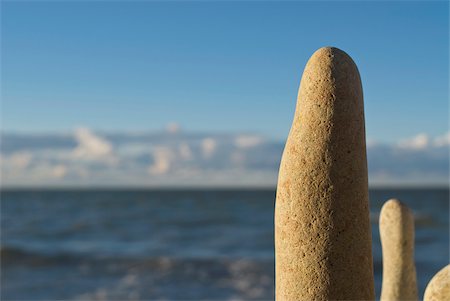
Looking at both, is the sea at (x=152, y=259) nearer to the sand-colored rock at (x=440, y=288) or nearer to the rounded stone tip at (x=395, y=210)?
the rounded stone tip at (x=395, y=210)

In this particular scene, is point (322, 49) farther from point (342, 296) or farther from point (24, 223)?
point (24, 223)

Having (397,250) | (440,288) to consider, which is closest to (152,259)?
(397,250)

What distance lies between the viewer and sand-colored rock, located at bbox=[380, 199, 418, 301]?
609cm

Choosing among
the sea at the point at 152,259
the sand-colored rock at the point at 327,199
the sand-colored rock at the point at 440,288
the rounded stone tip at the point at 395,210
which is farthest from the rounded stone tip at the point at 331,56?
the sea at the point at 152,259

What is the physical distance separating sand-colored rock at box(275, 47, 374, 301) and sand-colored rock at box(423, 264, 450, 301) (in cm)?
43

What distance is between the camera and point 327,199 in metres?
4.13

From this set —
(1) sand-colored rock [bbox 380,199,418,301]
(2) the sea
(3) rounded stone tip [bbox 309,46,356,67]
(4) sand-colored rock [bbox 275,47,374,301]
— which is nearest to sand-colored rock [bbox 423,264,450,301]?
(4) sand-colored rock [bbox 275,47,374,301]

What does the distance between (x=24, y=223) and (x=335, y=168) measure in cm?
3678

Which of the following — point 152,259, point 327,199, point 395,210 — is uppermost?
point 152,259

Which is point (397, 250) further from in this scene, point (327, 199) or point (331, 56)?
point (331, 56)

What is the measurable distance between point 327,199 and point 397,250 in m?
2.39

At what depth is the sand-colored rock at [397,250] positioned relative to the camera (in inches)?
240

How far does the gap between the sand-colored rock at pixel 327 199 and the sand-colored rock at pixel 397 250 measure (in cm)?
193

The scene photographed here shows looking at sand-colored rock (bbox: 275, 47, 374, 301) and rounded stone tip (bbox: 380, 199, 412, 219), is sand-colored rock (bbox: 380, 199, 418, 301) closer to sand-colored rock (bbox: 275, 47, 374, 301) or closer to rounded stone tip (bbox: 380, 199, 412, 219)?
rounded stone tip (bbox: 380, 199, 412, 219)
